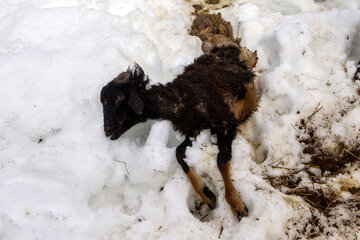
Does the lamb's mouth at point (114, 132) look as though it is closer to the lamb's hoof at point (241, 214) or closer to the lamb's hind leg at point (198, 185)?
the lamb's hind leg at point (198, 185)

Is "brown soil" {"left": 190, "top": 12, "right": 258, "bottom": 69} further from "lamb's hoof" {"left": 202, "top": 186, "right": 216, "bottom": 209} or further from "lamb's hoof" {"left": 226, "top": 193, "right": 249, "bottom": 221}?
"lamb's hoof" {"left": 226, "top": 193, "right": 249, "bottom": 221}

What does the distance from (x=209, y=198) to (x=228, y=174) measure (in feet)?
1.16

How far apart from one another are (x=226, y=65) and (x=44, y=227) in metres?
3.10

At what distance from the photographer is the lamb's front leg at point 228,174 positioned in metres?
3.35

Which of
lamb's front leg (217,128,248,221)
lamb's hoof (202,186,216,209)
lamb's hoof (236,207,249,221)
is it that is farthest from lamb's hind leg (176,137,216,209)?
lamb's hoof (236,207,249,221)

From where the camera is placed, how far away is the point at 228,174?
3.57 metres

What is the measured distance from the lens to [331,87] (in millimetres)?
4406

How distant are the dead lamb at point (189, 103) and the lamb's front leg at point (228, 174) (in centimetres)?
1

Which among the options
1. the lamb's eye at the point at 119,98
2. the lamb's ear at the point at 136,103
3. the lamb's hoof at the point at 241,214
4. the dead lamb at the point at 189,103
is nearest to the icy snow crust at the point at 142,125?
the lamb's hoof at the point at 241,214

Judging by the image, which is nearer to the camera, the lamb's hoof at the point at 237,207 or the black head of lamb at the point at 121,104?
the lamb's hoof at the point at 237,207

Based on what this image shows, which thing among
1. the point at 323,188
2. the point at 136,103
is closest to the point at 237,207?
the point at 323,188

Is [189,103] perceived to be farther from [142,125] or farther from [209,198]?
[209,198]

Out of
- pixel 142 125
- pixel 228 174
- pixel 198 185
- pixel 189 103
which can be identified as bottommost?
pixel 142 125

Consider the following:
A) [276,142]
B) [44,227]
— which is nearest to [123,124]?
[44,227]
